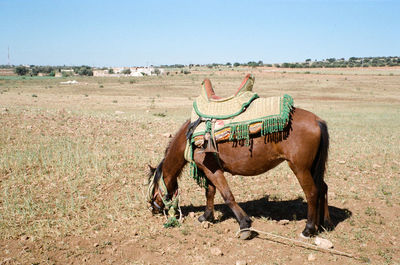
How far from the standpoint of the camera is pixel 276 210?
5875 millimetres

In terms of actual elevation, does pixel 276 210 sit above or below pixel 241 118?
below

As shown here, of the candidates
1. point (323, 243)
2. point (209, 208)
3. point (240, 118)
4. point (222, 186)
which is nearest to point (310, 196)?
point (323, 243)

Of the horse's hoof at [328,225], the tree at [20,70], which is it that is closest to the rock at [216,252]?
the horse's hoof at [328,225]

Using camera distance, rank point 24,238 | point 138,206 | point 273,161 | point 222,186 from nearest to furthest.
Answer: point 24,238 < point 273,161 < point 222,186 < point 138,206

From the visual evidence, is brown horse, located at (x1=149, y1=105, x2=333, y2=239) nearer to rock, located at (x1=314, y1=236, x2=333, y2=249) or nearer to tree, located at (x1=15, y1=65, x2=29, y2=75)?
rock, located at (x1=314, y1=236, x2=333, y2=249)

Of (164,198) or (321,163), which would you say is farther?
(164,198)

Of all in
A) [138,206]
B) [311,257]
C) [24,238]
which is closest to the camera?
[311,257]

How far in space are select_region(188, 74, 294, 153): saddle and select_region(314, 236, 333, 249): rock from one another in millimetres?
1529

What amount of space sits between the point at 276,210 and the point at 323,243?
147 cm

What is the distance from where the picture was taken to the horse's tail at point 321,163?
4.49m

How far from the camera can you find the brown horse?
4.42 m

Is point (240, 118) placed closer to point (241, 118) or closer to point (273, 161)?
point (241, 118)

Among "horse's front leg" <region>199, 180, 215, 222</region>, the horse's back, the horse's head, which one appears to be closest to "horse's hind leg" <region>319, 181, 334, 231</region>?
the horse's back

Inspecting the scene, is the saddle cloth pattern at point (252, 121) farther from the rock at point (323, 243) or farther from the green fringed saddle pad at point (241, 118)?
the rock at point (323, 243)
